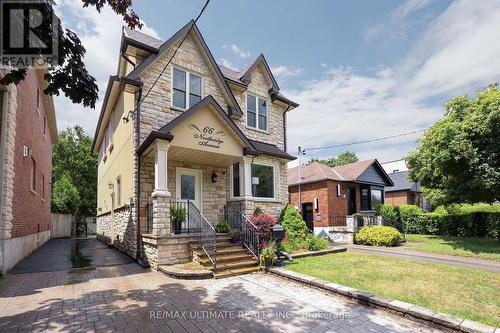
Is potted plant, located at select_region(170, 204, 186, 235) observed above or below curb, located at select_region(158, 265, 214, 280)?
above

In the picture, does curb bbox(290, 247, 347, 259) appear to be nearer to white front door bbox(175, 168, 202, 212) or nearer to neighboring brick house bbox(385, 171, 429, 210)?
white front door bbox(175, 168, 202, 212)

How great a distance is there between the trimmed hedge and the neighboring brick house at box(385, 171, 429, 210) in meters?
7.19

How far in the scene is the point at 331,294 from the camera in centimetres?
618

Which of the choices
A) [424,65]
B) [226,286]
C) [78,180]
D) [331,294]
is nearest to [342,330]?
[331,294]

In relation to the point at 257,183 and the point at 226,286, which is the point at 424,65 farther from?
the point at 226,286

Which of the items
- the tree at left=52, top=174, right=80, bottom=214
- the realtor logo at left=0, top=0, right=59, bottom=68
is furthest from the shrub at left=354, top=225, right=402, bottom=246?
the tree at left=52, top=174, right=80, bottom=214

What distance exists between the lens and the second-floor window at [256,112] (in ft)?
44.3

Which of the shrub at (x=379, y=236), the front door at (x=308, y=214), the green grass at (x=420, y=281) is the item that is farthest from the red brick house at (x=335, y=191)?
the green grass at (x=420, y=281)

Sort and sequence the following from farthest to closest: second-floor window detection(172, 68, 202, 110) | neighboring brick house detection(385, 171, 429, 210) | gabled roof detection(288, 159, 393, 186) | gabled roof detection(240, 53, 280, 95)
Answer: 1. neighboring brick house detection(385, 171, 429, 210)
2. gabled roof detection(288, 159, 393, 186)
3. gabled roof detection(240, 53, 280, 95)
4. second-floor window detection(172, 68, 202, 110)

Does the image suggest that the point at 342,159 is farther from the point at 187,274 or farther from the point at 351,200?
the point at 187,274

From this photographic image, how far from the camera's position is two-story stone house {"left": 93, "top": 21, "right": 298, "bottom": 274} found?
8.61 meters

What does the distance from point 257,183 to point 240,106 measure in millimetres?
3590

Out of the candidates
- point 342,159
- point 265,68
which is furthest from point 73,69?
point 342,159

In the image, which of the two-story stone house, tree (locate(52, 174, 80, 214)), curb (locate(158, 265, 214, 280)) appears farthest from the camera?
tree (locate(52, 174, 80, 214))
